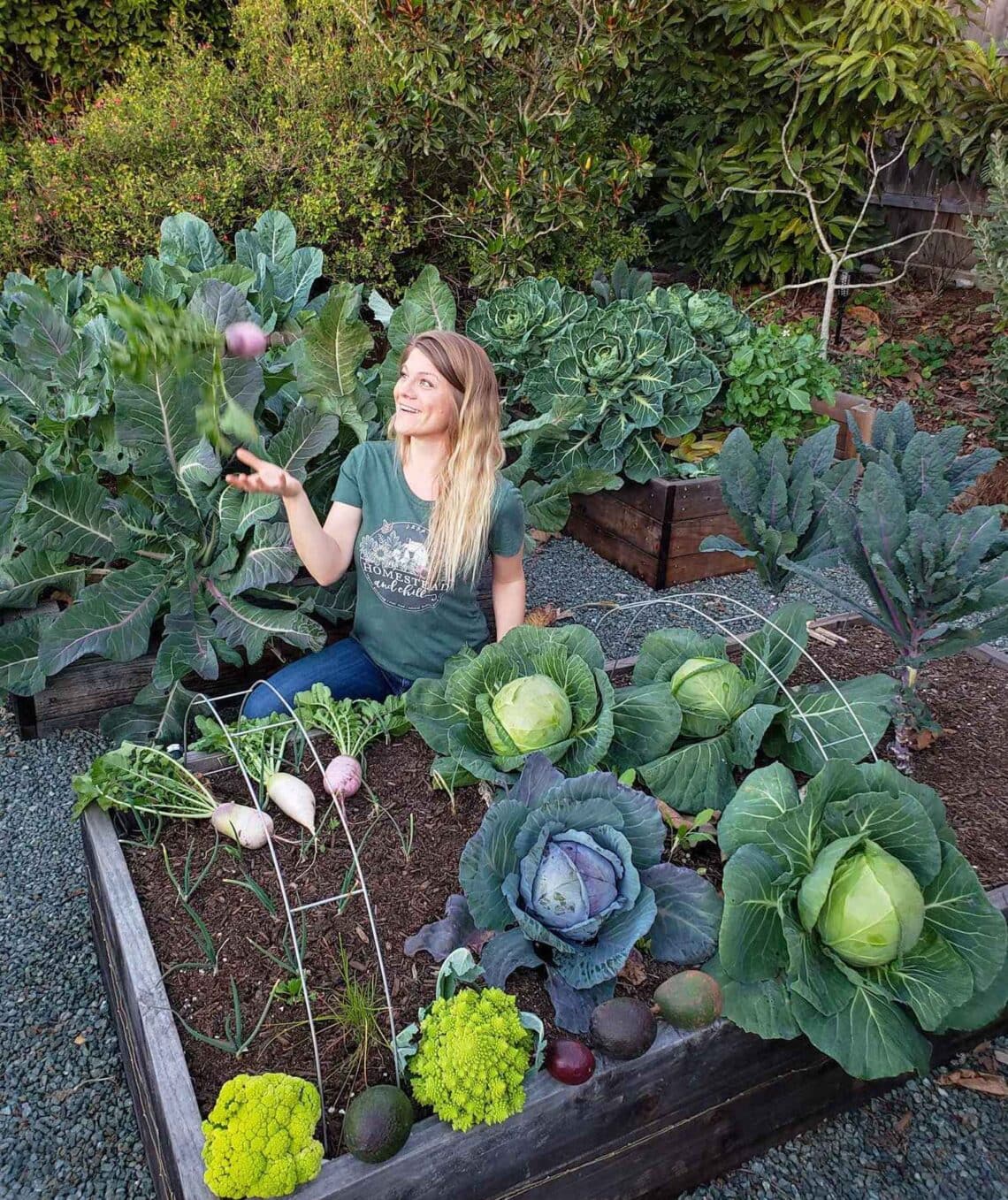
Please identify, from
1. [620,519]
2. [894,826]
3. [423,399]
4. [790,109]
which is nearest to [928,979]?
[894,826]

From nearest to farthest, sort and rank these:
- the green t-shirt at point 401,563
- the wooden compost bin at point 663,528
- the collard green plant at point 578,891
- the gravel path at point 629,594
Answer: the collard green plant at point 578,891, the green t-shirt at point 401,563, the gravel path at point 629,594, the wooden compost bin at point 663,528

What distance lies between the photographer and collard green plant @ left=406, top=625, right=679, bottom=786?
1766 mm

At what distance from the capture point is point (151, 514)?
2520mm

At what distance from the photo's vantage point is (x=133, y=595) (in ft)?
7.82

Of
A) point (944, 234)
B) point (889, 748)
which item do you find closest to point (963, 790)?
point (889, 748)

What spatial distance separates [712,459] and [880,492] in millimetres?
1983

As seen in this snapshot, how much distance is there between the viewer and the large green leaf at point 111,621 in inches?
89.4

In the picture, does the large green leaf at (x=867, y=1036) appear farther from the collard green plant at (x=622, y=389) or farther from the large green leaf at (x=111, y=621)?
the collard green plant at (x=622, y=389)

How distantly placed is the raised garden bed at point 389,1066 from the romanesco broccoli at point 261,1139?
54mm

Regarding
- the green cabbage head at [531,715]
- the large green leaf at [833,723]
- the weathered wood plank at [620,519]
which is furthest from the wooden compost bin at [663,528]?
the green cabbage head at [531,715]

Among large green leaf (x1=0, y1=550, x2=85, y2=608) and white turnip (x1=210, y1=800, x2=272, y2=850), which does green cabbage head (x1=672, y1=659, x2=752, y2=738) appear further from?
large green leaf (x1=0, y1=550, x2=85, y2=608)

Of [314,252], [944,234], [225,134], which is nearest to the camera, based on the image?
[314,252]

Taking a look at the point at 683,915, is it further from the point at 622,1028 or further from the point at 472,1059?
the point at 472,1059

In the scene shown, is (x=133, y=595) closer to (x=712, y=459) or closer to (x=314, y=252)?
(x=314, y=252)
